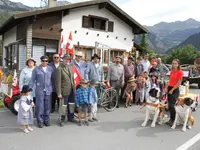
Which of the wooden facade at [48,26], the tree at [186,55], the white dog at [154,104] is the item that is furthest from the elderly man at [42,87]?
the tree at [186,55]

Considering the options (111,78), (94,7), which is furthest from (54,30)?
(111,78)

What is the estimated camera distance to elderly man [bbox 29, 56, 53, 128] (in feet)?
18.2

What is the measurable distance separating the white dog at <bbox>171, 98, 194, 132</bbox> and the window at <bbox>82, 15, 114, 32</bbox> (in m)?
12.1

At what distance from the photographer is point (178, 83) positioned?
236 inches

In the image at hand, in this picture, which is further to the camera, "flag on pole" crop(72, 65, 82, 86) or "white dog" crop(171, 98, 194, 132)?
"flag on pole" crop(72, 65, 82, 86)

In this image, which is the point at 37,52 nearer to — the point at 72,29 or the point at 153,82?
the point at 72,29

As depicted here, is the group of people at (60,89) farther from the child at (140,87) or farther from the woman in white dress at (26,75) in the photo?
the child at (140,87)

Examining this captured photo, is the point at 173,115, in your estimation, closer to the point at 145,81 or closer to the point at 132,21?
the point at 145,81

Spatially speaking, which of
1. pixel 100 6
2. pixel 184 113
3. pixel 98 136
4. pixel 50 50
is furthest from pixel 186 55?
pixel 98 136

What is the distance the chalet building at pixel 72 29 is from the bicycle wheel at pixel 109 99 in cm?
495

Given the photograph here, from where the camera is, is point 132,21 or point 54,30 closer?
point 54,30

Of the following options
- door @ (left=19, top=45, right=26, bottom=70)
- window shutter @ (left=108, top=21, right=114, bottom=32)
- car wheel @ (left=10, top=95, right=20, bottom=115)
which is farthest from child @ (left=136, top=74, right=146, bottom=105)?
window shutter @ (left=108, top=21, right=114, bottom=32)

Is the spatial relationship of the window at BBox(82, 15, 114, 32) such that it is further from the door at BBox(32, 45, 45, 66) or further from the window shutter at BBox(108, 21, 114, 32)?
the door at BBox(32, 45, 45, 66)

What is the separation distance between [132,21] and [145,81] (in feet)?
36.0
